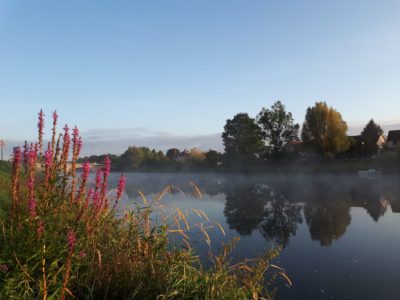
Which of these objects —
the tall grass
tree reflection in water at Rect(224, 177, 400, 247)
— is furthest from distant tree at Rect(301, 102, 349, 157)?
the tall grass

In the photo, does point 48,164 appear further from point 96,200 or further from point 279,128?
point 279,128

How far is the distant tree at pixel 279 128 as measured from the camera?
70.6 meters

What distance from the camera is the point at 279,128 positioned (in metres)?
71.2

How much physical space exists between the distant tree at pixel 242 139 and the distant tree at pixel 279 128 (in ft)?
6.57

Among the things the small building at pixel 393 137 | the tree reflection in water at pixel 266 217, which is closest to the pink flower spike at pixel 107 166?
the tree reflection in water at pixel 266 217

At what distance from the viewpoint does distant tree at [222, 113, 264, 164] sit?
69250 millimetres

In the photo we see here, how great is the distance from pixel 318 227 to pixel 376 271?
6344 millimetres

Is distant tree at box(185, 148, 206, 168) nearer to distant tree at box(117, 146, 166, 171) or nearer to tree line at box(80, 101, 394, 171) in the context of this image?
tree line at box(80, 101, 394, 171)

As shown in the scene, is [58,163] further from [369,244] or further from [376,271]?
[369,244]

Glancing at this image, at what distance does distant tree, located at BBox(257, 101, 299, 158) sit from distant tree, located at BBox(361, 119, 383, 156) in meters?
12.1

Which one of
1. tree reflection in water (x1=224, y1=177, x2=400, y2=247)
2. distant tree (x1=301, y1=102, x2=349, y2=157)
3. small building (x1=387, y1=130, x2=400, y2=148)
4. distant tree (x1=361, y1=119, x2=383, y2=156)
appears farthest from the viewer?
small building (x1=387, y1=130, x2=400, y2=148)

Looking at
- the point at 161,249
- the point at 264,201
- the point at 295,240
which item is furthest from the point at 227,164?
the point at 161,249

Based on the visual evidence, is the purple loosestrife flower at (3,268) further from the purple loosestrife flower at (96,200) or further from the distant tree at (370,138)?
the distant tree at (370,138)

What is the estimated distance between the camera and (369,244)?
517 inches
